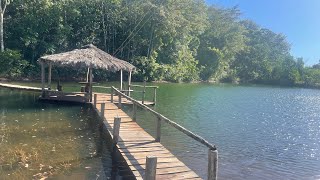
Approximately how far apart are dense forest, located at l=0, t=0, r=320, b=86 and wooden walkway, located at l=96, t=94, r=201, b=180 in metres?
26.3

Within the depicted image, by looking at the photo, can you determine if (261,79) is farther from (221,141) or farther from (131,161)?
(131,161)

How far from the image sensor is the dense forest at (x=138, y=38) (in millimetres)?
37188

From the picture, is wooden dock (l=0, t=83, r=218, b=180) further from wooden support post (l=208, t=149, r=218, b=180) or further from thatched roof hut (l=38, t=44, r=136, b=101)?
thatched roof hut (l=38, t=44, r=136, b=101)

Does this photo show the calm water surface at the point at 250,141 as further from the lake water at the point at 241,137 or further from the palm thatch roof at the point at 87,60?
the palm thatch roof at the point at 87,60

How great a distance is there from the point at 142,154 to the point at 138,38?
123 ft

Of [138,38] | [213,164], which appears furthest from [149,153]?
[138,38]

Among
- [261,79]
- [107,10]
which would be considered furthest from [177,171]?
[261,79]

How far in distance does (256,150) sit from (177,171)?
19.4ft

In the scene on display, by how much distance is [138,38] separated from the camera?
149 ft

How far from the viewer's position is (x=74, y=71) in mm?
40281

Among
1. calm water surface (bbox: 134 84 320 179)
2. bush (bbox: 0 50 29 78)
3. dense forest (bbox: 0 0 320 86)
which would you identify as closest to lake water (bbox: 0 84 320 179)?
calm water surface (bbox: 134 84 320 179)

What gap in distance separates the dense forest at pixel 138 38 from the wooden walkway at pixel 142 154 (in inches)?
1037

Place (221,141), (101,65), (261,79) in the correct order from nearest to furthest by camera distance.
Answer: (221,141) < (101,65) < (261,79)

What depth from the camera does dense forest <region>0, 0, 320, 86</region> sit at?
3719cm
